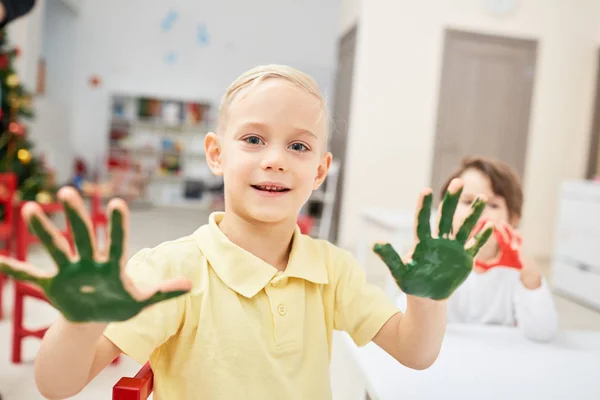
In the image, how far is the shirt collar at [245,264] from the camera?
2.28 ft

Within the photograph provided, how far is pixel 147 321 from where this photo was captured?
2.07ft

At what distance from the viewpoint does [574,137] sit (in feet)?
17.3

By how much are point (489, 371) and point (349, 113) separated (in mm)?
4584

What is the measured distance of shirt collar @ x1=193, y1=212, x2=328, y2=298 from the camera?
695mm

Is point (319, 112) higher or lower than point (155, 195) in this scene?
higher

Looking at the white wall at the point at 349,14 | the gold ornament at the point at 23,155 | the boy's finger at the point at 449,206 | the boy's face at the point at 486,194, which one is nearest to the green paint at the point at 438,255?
the boy's finger at the point at 449,206

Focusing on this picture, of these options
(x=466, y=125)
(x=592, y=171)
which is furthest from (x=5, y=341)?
(x=592, y=171)

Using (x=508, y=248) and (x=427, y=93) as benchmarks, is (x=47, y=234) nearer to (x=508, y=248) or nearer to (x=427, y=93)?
(x=508, y=248)

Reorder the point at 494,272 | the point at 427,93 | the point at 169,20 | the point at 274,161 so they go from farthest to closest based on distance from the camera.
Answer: the point at 169,20, the point at 427,93, the point at 494,272, the point at 274,161

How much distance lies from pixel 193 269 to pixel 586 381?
0.60 metres

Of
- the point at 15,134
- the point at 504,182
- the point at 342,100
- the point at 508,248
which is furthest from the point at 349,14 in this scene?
the point at 508,248

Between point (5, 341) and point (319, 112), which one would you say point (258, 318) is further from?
point (5, 341)

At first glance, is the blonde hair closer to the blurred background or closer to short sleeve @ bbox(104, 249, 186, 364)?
short sleeve @ bbox(104, 249, 186, 364)

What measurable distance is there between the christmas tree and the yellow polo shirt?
3.59 metres
